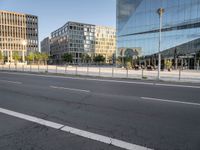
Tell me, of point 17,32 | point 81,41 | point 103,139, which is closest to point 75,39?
point 81,41

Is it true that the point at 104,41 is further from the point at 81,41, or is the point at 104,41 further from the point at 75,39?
the point at 75,39

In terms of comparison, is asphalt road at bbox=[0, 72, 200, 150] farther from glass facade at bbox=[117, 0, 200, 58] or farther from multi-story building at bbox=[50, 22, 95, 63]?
multi-story building at bbox=[50, 22, 95, 63]

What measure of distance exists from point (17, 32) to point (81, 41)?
44786mm

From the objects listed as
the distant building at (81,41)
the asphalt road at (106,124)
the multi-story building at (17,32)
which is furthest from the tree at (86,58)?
the asphalt road at (106,124)

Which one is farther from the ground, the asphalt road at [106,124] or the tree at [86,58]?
the tree at [86,58]

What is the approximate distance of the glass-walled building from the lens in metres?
42.9

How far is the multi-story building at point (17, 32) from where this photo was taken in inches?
4978

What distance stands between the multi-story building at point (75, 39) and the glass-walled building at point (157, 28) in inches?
3501

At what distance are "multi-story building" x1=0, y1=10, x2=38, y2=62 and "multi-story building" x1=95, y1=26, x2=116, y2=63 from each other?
46443mm

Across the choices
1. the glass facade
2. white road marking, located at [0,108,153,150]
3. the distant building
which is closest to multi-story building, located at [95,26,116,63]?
the distant building

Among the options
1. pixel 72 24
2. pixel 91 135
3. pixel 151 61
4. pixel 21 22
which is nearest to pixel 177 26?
pixel 151 61

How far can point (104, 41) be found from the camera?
6230 inches

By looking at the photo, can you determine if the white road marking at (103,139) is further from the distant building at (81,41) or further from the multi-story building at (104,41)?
the multi-story building at (104,41)

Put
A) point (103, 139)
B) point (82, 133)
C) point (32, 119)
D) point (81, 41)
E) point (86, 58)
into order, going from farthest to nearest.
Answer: point (81, 41) → point (86, 58) → point (32, 119) → point (82, 133) → point (103, 139)
